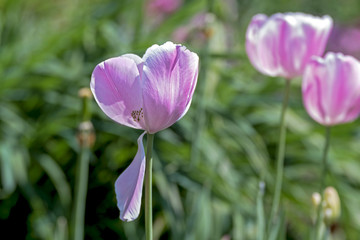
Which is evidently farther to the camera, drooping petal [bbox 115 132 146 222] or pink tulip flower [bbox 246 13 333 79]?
pink tulip flower [bbox 246 13 333 79]

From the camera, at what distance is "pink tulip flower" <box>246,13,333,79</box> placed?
0.78m

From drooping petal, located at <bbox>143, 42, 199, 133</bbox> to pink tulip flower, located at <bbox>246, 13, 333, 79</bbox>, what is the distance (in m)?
0.31

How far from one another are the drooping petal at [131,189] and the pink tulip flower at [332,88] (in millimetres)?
343

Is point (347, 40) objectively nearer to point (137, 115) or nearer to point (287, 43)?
point (287, 43)

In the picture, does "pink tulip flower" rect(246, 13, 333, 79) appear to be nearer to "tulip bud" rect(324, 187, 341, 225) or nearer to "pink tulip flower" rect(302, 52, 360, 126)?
"pink tulip flower" rect(302, 52, 360, 126)

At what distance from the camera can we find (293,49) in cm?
78

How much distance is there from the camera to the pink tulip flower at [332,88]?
29.0 inches

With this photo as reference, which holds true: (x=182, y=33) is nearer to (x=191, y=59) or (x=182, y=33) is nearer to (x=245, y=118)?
(x=245, y=118)

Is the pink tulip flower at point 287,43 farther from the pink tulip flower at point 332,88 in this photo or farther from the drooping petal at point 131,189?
the drooping petal at point 131,189

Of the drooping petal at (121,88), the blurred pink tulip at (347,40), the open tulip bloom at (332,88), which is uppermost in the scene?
the drooping petal at (121,88)

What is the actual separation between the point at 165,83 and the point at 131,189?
0.31 feet

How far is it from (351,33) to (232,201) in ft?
11.0

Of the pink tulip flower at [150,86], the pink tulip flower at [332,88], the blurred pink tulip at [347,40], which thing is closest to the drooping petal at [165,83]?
the pink tulip flower at [150,86]

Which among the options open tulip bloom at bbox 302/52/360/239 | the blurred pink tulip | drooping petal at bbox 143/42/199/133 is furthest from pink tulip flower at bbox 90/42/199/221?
the blurred pink tulip
